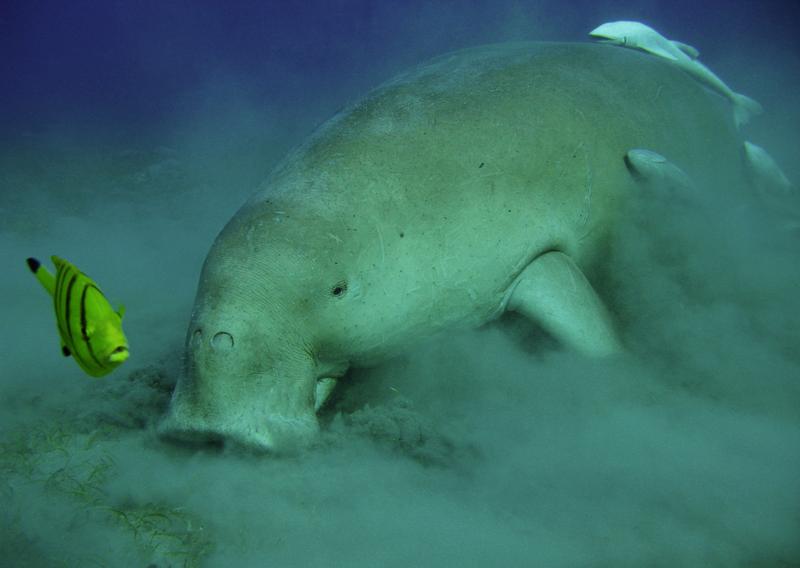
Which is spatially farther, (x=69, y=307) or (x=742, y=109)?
(x=742, y=109)

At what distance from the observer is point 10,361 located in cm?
369

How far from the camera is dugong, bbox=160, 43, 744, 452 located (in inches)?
86.8

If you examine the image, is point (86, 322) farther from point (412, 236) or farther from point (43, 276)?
point (412, 236)

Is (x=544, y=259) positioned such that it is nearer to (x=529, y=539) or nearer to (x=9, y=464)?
(x=529, y=539)

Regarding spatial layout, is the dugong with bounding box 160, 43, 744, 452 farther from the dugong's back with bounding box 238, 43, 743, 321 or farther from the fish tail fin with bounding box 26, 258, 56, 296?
the fish tail fin with bounding box 26, 258, 56, 296

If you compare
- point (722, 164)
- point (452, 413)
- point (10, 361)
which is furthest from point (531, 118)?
point (10, 361)

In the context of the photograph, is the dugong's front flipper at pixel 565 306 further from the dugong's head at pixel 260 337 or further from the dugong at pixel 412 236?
the dugong's head at pixel 260 337

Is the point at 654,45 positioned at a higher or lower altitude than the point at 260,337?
higher

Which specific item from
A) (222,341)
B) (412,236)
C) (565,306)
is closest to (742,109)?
(565,306)

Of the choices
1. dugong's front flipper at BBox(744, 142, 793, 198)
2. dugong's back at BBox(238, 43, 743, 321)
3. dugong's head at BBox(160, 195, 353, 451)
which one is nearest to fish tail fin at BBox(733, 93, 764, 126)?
dugong's front flipper at BBox(744, 142, 793, 198)

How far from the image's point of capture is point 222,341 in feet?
6.94

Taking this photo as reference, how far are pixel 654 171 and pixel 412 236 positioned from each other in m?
1.87

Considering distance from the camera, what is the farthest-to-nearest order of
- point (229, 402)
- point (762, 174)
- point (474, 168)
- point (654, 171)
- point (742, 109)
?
point (742, 109) → point (762, 174) → point (654, 171) → point (474, 168) → point (229, 402)

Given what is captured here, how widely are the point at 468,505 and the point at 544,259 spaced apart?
1496mm
